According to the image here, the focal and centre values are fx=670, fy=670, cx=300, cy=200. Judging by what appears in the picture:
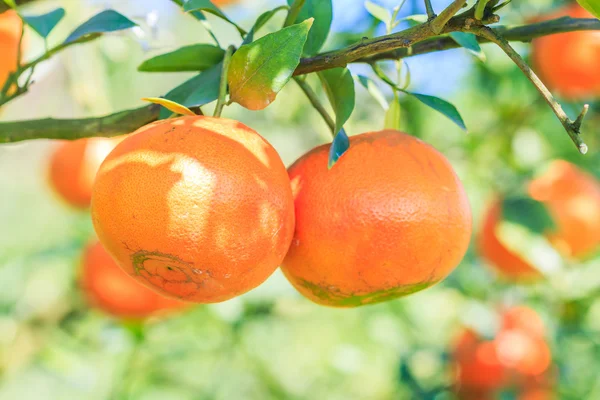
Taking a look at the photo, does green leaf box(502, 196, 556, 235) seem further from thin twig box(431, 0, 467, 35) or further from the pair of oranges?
thin twig box(431, 0, 467, 35)

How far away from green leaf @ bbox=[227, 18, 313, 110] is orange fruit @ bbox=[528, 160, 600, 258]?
1034mm

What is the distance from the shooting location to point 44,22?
803 mm

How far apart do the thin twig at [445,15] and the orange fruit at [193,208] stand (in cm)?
18

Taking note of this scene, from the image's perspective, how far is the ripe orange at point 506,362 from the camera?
1.57 m

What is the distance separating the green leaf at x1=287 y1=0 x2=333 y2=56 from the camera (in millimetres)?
688

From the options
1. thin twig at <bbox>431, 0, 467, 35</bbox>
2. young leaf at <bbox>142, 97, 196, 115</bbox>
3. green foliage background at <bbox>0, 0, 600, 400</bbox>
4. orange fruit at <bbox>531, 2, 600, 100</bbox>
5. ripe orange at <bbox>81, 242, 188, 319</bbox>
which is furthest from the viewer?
green foliage background at <bbox>0, 0, 600, 400</bbox>

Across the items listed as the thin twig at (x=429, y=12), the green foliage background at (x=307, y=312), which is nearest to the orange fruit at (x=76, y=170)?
the green foliage background at (x=307, y=312)

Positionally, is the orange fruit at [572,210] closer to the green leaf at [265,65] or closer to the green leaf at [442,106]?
the green leaf at [442,106]

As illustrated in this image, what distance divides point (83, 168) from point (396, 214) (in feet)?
3.59

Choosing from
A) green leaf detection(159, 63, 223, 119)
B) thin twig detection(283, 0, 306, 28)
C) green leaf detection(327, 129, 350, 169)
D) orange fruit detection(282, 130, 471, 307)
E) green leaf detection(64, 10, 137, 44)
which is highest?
thin twig detection(283, 0, 306, 28)

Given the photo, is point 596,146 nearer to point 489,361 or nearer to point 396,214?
point 489,361

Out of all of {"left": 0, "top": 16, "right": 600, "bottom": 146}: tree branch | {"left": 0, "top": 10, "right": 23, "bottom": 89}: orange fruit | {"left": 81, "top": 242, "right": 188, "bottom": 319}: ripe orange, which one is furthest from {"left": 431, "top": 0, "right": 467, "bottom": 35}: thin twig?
{"left": 81, "top": 242, "right": 188, "bottom": 319}: ripe orange

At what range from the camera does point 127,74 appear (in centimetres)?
223

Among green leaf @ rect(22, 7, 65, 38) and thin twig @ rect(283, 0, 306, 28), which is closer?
thin twig @ rect(283, 0, 306, 28)
